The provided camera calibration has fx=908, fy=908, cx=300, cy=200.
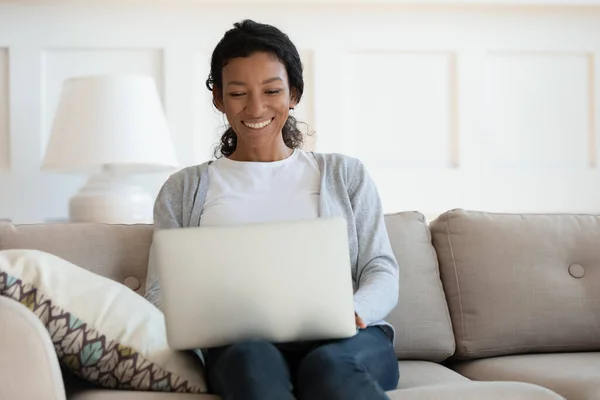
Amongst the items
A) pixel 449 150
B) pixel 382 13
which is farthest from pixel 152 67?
pixel 449 150

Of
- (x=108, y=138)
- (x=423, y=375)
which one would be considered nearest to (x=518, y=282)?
(x=423, y=375)

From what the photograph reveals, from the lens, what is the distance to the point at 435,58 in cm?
298

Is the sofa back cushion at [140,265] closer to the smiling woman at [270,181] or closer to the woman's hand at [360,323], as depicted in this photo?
the smiling woman at [270,181]

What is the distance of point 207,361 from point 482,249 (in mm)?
788

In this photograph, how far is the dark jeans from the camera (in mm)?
1242

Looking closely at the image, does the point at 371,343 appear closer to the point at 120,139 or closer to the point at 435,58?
the point at 120,139

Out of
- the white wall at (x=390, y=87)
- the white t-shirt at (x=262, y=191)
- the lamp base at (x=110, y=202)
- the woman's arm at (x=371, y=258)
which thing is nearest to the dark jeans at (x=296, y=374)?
the woman's arm at (x=371, y=258)

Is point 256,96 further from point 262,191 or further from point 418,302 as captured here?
point 418,302

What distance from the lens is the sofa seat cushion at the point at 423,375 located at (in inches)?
64.8

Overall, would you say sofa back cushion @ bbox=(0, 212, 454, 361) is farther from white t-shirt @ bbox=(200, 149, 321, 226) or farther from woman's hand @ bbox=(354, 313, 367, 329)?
woman's hand @ bbox=(354, 313, 367, 329)

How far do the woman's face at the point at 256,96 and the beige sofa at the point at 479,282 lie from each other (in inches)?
12.5

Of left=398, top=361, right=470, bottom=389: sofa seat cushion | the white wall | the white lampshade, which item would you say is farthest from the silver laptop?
the white wall

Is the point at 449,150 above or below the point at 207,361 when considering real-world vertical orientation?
above

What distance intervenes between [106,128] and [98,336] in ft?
4.15
